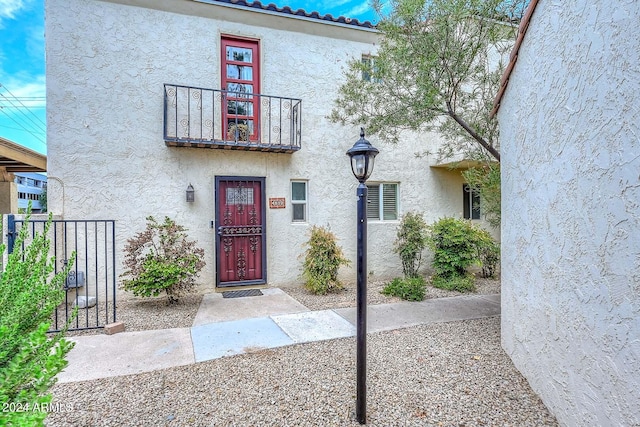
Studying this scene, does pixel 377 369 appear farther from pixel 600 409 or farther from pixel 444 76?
pixel 444 76

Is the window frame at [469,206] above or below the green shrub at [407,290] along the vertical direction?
above

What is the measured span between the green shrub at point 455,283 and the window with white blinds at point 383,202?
193 centimetres

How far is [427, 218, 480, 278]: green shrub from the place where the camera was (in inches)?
310

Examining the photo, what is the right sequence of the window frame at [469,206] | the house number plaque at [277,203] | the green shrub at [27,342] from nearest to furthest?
the green shrub at [27,342]
the house number plaque at [277,203]
the window frame at [469,206]

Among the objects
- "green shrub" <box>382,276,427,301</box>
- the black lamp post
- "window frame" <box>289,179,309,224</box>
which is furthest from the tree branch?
"window frame" <box>289,179,309,224</box>

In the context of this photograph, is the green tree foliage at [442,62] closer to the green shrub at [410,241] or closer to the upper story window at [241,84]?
the green shrub at [410,241]

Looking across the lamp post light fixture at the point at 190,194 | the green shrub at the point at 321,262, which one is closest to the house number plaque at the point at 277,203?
the green shrub at the point at 321,262

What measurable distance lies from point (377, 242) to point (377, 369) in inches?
198

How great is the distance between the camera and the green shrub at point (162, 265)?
230 inches

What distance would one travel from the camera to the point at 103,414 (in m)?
2.91

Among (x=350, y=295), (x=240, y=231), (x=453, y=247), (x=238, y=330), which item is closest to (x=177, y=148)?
(x=240, y=231)

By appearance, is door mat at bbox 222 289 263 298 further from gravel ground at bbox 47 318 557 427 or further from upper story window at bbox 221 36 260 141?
upper story window at bbox 221 36 260 141

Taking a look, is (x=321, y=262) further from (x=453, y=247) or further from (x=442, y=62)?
(x=442, y=62)

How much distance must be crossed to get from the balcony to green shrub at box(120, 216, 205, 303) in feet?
6.54
